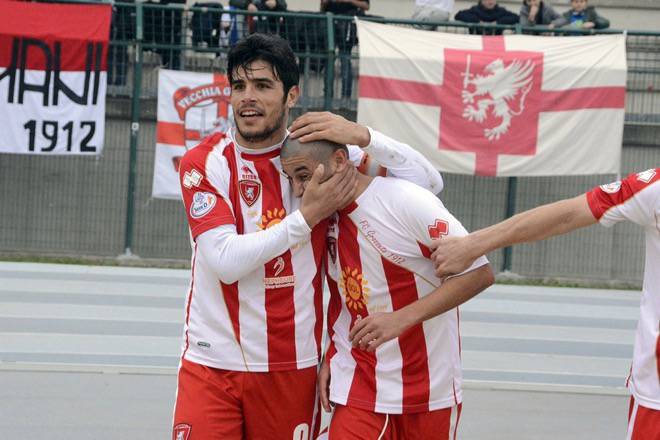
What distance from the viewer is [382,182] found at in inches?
162

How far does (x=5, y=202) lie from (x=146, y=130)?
1849 millimetres

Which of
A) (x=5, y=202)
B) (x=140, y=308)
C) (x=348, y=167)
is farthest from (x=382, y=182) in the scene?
(x=5, y=202)

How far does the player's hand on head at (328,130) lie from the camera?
388 centimetres

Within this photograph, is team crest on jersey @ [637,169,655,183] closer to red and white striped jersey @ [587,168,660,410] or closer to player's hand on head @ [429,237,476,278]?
red and white striped jersey @ [587,168,660,410]

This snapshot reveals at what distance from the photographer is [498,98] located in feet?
42.6

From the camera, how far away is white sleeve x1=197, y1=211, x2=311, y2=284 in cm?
390

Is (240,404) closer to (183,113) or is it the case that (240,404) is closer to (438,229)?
(438,229)

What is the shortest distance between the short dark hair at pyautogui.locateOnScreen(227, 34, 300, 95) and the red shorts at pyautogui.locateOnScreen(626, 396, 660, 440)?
1.66 metres

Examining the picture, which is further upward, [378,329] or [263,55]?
[263,55]

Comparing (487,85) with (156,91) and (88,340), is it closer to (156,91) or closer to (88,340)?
(156,91)

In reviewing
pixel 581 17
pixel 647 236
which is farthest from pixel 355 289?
pixel 581 17

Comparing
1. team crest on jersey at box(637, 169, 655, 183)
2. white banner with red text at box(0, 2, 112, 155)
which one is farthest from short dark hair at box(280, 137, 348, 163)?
white banner with red text at box(0, 2, 112, 155)

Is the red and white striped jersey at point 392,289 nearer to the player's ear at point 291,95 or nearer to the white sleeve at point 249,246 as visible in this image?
the white sleeve at point 249,246

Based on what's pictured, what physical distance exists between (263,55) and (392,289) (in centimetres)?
96
